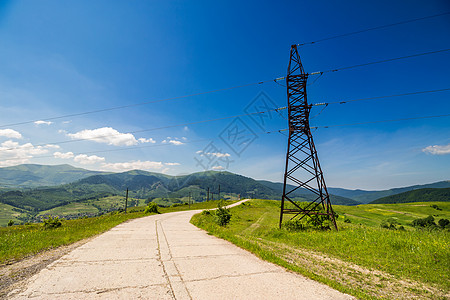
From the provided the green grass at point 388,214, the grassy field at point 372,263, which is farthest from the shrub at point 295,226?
the green grass at point 388,214

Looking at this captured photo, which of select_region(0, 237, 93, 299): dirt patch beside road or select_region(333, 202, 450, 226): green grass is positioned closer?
select_region(0, 237, 93, 299): dirt patch beside road

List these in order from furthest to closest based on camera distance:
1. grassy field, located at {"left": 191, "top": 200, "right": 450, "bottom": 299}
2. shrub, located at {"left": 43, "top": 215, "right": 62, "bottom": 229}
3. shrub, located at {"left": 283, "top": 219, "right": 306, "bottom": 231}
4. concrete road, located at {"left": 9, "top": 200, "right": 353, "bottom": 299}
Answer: shrub, located at {"left": 43, "top": 215, "right": 62, "bottom": 229}, shrub, located at {"left": 283, "top": 219, "right": 306, "bottom": 231}, grassy field, located at {"left": 191, "top": 200, "right": 450, "bottom": 299}, concrete road, located at {"left": 9, "top": 200, "right": 353, "bottom": 299}

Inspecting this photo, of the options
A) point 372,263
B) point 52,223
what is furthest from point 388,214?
point 52,223

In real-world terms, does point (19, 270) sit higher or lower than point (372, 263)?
higher

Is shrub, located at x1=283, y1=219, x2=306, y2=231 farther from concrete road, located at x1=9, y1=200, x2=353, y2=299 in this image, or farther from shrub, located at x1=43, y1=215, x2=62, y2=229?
shrub, located at x1=43, y1=215, x2=62, y2=229

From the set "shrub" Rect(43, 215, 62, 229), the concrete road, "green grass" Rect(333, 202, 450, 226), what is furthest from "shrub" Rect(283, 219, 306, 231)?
"green grass" Rect(333, 202, 450, 226)

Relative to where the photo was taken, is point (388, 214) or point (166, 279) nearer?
point (166, 279)

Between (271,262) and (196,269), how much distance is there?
10.5 feet

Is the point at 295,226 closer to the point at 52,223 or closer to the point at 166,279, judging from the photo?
the point at 166,279

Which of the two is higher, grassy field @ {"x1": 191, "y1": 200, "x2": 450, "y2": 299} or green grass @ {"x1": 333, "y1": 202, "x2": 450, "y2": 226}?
grassy field @ {"x1": 191, "y1": 200, "x2": 450, "y2": 299}

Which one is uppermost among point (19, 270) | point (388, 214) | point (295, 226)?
point (19, 270)

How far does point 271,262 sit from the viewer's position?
8219 millimetres

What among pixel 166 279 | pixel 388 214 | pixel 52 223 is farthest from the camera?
pixel 388 214

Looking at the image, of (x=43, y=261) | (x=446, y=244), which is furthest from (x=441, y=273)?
(x=43, y=261)
